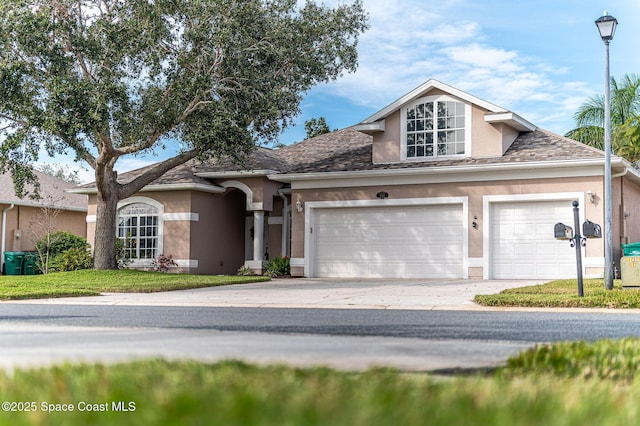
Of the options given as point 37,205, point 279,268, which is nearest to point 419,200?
point 279,268

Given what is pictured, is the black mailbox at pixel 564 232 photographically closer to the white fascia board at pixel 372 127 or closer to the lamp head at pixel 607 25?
the lamp head at pixel 607 25

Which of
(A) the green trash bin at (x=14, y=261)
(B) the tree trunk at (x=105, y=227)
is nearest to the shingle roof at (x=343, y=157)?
(B) the tree trunk at (x=105, y=227)

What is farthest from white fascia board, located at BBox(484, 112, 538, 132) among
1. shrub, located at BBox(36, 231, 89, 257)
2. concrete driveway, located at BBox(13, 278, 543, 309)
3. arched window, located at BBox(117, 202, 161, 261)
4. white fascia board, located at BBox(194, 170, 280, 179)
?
shrub, located at BBox(36, 231, 89, 257)

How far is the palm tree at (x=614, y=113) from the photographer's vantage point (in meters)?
33.0

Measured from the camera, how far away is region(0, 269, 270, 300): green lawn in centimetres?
1566

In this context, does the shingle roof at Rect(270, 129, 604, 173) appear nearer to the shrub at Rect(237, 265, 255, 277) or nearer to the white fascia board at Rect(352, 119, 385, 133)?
the white fascia board at Rect(352, 119, 385, 133)

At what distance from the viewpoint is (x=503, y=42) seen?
28.1 meters

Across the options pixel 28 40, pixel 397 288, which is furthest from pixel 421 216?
pixel 28 40

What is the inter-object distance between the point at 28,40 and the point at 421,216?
469 inches

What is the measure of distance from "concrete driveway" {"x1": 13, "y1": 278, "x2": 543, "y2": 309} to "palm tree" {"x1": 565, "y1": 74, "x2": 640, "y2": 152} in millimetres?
18046

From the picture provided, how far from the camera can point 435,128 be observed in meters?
21.7

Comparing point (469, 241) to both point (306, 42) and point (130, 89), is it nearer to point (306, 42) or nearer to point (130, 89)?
point (306, 42)

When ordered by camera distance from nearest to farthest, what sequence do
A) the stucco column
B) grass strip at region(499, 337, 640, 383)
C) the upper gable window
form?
grass strip at region(499, 337, 640, 383), the upper gable window, the stucco column

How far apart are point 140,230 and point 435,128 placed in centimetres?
1098
